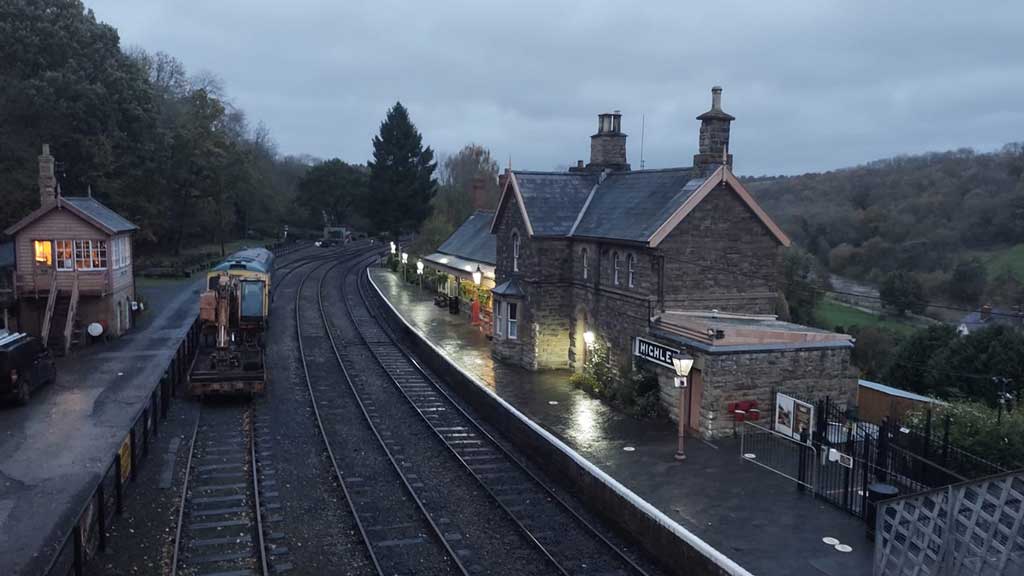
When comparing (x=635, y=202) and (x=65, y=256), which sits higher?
(x=635, y=202)

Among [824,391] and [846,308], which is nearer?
[824,391]

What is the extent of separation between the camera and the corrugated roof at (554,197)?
87.8 ft

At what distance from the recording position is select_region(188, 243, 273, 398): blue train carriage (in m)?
22.4

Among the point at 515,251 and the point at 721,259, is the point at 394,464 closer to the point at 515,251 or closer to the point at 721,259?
the point at 721,259

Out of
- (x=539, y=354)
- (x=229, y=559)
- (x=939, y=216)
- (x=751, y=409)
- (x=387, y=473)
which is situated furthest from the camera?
(x=939, y=216)

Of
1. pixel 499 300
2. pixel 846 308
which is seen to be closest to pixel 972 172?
pixel 846 308

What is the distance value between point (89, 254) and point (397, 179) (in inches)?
1519

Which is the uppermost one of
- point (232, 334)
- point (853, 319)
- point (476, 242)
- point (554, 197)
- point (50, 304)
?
point (554, 197)

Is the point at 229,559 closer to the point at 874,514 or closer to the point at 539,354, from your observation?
the point at 874,514

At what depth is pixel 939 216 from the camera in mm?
74062

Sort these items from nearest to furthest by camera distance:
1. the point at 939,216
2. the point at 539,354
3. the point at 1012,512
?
the point at 1012,512 < the point at 539,354 < the point at 939,216

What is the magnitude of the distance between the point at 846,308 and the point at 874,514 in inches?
2101

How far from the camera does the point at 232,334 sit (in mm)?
26656


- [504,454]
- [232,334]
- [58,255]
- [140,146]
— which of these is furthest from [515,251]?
[140,146]
